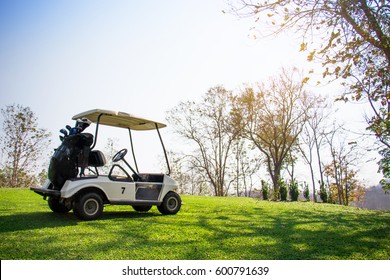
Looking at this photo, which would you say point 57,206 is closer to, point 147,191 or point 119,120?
point 147,191

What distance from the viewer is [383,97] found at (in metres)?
9.06

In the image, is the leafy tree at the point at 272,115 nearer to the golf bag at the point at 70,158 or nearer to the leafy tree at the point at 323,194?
the leafy tree at the point at 323,194

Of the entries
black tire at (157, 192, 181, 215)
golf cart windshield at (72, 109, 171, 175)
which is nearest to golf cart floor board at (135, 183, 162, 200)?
black tire at (157, 192, 181, 215)

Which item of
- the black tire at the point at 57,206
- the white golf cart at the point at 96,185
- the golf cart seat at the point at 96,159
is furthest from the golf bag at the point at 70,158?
the black tire at the point at 57,206

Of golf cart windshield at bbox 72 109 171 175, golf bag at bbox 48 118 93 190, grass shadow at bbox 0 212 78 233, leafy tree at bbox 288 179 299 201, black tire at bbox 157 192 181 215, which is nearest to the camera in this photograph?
grass shadow at bbox 0 212 78 233

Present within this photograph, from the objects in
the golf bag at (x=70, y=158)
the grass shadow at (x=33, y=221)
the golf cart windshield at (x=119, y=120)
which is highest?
the golf cart windshield at (x=119, y=120)

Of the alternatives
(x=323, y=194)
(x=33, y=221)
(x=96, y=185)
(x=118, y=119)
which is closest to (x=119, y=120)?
(x=118, y=119)

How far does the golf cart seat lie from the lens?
714cm

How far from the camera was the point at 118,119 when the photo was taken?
829cm

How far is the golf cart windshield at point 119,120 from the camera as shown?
7.33 m

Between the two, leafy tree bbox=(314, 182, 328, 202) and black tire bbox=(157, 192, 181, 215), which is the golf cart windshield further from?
leafy tree bbox=(314, 182, 328, 202)

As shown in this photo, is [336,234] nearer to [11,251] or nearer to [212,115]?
[11,251]

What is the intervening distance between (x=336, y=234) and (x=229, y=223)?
2.08 metres
